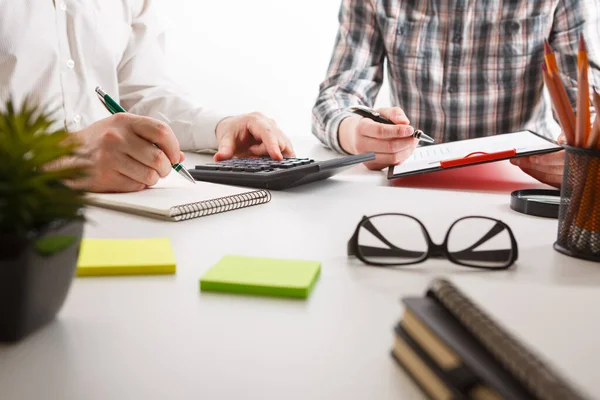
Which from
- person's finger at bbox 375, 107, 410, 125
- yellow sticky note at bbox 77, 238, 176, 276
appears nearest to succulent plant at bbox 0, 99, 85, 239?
yellow sticky note at bbox 77, 238, 176, 276

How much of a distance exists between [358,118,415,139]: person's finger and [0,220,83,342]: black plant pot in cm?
74

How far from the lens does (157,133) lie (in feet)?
2.81

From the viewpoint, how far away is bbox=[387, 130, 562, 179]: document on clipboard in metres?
0.95

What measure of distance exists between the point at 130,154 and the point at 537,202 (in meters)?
0.56

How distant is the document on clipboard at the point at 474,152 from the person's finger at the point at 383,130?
6cm

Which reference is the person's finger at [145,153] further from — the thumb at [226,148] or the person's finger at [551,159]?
the person's finger at [551,159]

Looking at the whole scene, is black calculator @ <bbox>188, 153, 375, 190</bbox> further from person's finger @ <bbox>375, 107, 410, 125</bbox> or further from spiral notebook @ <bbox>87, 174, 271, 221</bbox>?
person's finger @ <bbox>375, 107, 410, 125</bbox>

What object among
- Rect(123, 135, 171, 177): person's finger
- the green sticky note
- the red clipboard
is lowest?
the red clipboard

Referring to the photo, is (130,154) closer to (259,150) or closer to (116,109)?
(116,109)

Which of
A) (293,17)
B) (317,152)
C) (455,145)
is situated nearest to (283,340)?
(455,145)

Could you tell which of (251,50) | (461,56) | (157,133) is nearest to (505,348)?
(157,133)

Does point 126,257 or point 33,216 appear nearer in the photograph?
point 33,216

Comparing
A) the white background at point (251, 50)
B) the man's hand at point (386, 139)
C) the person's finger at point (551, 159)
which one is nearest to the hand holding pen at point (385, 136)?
the man's hand at point (386, 139)

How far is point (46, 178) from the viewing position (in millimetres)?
385
